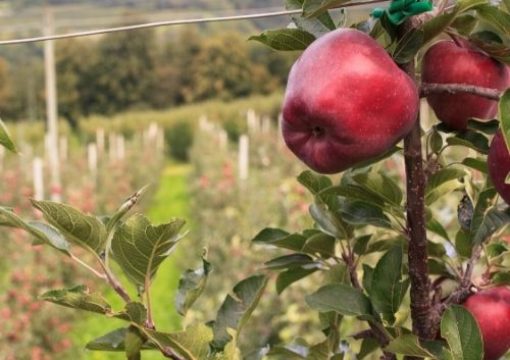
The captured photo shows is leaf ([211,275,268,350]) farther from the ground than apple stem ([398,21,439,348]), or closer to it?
closer to it

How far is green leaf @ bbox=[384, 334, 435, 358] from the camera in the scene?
0.79 metres

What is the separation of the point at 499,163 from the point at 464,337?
17 centimetres

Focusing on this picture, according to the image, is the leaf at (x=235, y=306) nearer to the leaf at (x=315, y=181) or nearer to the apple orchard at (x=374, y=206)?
the apple orchard at (x=374, y=206)

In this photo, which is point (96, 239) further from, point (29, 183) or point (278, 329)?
point (29, 183)

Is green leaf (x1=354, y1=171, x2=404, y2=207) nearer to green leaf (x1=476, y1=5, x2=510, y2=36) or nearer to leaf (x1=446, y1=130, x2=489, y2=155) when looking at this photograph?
leaf (x1=446, y1=130, x2=489, y2=155)

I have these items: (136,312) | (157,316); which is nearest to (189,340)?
(136,312)

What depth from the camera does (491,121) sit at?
850mm

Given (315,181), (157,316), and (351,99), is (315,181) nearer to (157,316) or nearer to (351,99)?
(351,99)

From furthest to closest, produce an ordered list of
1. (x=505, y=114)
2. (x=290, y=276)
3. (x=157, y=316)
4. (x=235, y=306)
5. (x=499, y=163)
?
(x=157, y=316), (x=290, y=276), (x=235, y=306), (x=499, y=163), (x=505, y=114)

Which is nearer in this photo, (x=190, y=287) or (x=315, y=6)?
(x=315, y=6)

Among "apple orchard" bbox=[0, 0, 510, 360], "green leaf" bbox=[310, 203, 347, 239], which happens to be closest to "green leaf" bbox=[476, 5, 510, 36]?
"apple orchard" bbox=[0, 0, 510, 360]

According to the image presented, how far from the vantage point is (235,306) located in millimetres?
924

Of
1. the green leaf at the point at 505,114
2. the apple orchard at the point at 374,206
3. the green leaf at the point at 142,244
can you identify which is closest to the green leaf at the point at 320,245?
the apple orchard at the point at 374,206

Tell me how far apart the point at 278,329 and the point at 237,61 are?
25.5 m
